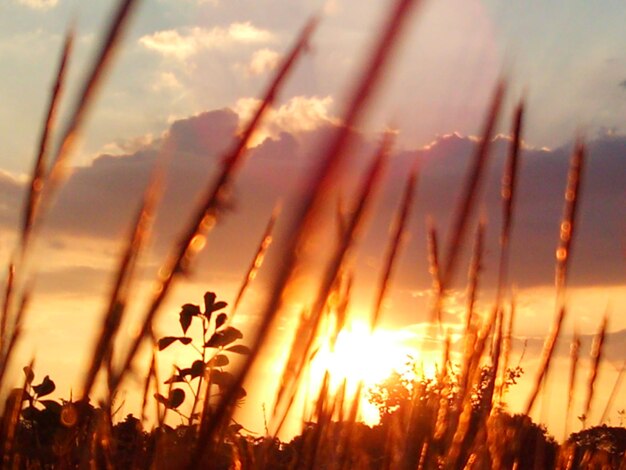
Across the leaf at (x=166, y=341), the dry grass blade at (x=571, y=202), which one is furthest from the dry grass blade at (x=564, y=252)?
the leaf at (x=166, y=341)

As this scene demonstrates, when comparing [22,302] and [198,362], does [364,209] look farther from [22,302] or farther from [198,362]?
[198,362]

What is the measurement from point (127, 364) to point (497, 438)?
1079mm

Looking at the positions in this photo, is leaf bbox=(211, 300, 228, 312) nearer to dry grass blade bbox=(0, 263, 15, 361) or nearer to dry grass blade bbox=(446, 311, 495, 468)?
dry grass blade bbox=(446, 311, 495, 468)

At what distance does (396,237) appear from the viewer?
151 cm

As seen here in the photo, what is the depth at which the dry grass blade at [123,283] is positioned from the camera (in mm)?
1130

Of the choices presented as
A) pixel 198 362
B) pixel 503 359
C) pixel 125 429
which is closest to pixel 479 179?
pixel 503 359

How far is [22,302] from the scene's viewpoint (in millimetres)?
1540

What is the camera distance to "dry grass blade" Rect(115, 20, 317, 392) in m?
0.89

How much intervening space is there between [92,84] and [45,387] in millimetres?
2125

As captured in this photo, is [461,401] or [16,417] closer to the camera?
[16,417]

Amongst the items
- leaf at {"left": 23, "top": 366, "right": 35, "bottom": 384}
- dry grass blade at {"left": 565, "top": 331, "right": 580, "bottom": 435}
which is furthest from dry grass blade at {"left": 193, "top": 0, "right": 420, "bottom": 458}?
dry grass blade at {"left": 565, "top": 331, "right": 580, "bottom": 435}

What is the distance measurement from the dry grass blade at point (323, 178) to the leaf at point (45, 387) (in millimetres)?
2325

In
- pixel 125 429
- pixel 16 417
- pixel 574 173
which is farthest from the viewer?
pixel 125 429

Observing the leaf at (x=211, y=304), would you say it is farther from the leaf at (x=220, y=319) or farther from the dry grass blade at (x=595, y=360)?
the dry grass blade at (x=595, y=360)
